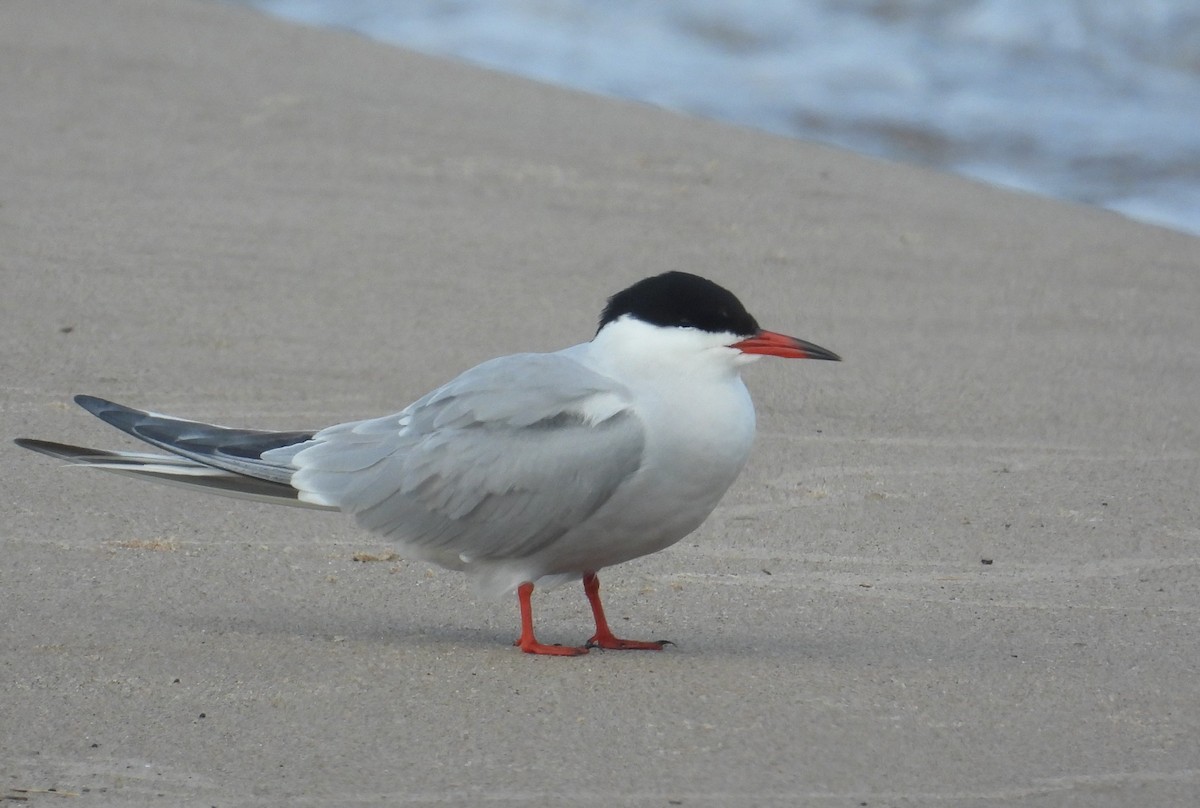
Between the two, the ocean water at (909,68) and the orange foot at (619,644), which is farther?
the ocean water at (909,68)

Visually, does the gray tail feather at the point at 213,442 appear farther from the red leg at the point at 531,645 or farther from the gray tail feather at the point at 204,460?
the red leg at the point at 531,645

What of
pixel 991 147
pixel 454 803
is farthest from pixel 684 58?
pixel 454 803

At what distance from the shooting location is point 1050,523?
4598 millimetres

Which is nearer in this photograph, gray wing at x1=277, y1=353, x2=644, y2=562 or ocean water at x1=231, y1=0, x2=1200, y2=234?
gray wing at x1=277, y1=353, x2=644, y2=562

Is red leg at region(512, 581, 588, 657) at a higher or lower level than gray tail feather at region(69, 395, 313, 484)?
lower

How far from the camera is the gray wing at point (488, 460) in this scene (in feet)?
11.2

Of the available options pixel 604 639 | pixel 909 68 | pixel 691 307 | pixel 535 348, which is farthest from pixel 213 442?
pixel 909 68

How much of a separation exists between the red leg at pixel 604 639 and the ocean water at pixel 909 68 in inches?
246

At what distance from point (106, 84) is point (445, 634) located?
525 cm

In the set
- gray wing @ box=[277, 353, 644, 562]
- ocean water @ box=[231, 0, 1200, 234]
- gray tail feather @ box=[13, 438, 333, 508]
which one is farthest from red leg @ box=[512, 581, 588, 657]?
ocean water @ box=[231, 0, 1200, 234]

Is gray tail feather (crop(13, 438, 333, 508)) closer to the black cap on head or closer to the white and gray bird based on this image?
the white and gray bird

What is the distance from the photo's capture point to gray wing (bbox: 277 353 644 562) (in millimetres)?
3414

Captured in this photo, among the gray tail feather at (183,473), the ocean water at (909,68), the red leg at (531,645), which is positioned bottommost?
the red leg at (531,645)

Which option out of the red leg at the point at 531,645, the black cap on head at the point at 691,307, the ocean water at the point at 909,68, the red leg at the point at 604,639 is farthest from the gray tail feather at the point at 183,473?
the ocean water at the point at 909,68
